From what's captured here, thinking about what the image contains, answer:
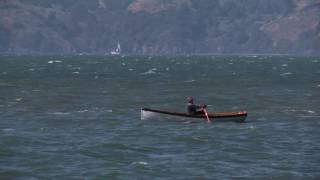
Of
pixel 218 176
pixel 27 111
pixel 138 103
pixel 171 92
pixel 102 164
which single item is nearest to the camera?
pixel 218 176

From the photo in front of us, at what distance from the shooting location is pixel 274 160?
46156 mm

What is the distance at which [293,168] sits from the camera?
145ft

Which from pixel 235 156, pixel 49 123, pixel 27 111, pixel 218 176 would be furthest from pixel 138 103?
pixel 218 176

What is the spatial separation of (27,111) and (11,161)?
75.2ft

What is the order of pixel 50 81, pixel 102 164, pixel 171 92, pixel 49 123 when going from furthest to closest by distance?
pixel 50 81 → pixel 171 92 → pixel 49 123 → pixel 102 164

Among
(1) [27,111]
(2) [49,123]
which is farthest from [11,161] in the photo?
(1) [27,111]

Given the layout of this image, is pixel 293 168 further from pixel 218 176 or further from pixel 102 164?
pixel 102 164

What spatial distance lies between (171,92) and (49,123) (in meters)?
29.2

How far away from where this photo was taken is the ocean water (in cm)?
4372

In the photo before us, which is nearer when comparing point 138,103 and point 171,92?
point 138,103

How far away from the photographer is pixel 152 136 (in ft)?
179

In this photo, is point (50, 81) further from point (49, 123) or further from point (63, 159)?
point (63, 159)

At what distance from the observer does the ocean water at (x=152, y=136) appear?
143ft

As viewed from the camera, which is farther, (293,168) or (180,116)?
(180,116)
